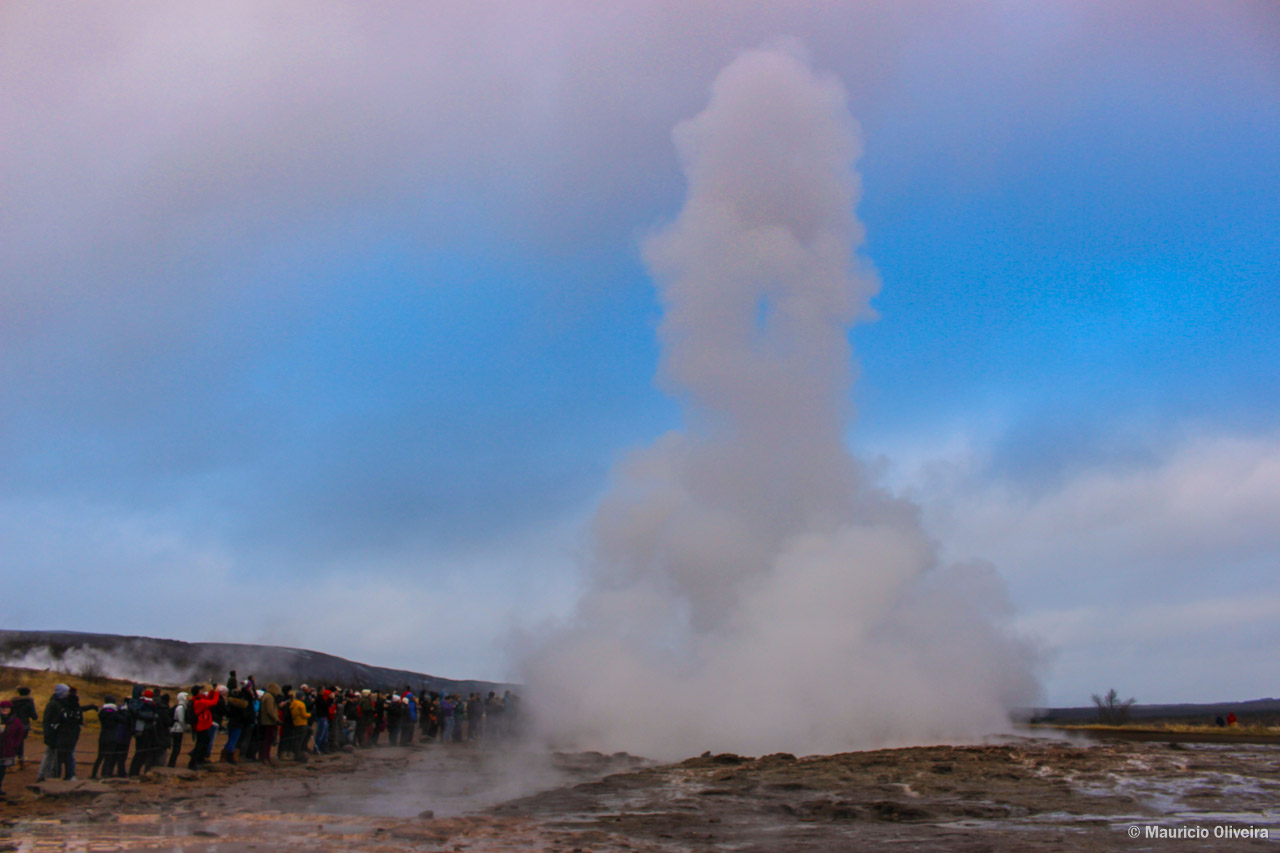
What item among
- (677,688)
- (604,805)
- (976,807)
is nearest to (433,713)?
(677,688)

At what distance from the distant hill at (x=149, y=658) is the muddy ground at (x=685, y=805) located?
28.2m

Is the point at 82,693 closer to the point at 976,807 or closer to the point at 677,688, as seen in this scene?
the point at 677,688

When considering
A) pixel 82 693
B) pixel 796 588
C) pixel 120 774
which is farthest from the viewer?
pixel 82 693

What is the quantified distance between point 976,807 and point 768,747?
35.2 feet

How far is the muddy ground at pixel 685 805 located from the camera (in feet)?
37.3

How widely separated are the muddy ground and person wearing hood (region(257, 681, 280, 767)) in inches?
45.2

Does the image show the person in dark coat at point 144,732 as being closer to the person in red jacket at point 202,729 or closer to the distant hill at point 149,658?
the person in red jacket at point 202,729

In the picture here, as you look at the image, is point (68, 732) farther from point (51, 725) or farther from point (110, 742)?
point (110, 742)

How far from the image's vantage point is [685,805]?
49.6 ft

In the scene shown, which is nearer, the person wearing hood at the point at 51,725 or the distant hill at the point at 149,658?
the person wearing hood at the point at 51,725

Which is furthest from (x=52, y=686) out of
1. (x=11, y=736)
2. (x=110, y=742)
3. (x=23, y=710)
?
(x=11, y=736)

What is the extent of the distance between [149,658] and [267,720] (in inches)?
1524

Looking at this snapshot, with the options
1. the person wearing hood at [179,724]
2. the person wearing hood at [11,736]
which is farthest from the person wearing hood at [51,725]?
the person wearing hood at [179,724]

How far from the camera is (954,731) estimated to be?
95.1 feet
